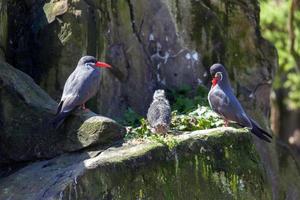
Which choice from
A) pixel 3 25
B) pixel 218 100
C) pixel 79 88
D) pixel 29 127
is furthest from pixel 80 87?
pixel 218 100

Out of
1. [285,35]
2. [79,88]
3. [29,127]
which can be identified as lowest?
[29,127]

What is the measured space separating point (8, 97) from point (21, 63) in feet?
4.87

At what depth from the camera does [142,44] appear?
1424cm

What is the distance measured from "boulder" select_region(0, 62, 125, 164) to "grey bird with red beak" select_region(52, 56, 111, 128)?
17cm

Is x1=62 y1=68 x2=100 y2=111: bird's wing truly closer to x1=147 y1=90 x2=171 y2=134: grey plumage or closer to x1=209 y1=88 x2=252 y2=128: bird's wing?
x1=147 y1=90 x2=171 y2=134: grey plumage

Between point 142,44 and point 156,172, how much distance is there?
11.5 feet

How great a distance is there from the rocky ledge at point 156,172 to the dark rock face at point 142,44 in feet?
6.93

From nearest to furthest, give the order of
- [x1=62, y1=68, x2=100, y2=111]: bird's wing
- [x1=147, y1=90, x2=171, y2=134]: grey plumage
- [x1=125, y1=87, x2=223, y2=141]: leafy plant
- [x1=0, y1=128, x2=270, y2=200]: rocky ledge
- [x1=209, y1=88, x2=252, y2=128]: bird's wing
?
[x1=0, y1=128, x2=270, y2=200]: rocky ledge → [x1=147, y1=90, x2=171, y2=134]: grey plumage → [x1=62, y1=68, x2=100, y2=111]: bird's wing → [x1=125, y1=87, x2=223, y2=141]: leafy plant → [x1=209, y1=88, x2=252, y2=128]: bird's wing

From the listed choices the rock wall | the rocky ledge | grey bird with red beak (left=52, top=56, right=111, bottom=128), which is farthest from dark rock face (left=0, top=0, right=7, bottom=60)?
the rocky ledge

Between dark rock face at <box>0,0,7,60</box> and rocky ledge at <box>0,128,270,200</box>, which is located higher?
dark rock face at <box>0,0,7,60</box>

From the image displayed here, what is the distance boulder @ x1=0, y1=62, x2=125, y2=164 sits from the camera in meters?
11.6

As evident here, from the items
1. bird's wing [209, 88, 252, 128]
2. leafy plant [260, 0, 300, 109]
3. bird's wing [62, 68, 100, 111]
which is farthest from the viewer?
leafy plant [260, 0, 300, 109]

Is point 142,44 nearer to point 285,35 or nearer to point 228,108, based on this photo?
point 228,108

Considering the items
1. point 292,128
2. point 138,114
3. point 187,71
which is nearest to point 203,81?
point 187,71
